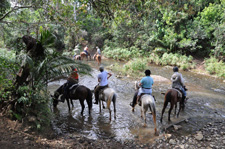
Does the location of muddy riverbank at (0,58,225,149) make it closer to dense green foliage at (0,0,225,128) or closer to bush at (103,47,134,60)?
dense green foliage at (0,0,225,128)

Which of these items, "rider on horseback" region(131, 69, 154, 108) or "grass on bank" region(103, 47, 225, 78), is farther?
"grass on bank" region(103, 47, 225, 78)

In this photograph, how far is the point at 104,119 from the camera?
7047 millimetres

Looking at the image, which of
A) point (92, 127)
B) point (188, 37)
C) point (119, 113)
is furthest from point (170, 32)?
point (92, 127)

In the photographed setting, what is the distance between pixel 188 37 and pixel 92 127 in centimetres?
1998

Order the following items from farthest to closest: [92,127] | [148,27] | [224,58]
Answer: [148,27] → [224,58] → [92,127]

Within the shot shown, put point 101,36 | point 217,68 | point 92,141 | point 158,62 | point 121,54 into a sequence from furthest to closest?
1. point 101,36
2. point 121,54
3. point 158,62
4. point 217,68
5. point 92,141

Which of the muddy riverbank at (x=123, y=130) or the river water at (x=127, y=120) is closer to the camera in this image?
the muddy riverbank at (x=123, y=130)

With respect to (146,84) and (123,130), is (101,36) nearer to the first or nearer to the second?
(146,84)

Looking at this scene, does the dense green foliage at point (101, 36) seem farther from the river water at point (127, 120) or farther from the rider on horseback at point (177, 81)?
the rider on horseback at point (177, 81)

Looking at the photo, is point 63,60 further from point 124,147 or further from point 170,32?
point 170,32

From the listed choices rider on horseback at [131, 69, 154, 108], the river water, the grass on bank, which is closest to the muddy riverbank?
the river water

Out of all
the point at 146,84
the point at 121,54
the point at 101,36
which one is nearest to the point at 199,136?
the point at 146,84

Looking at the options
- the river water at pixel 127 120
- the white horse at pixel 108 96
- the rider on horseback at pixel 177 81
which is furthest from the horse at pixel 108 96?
the rider on horseback at pixel 177 81

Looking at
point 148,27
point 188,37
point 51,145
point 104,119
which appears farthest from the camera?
point 148,27
